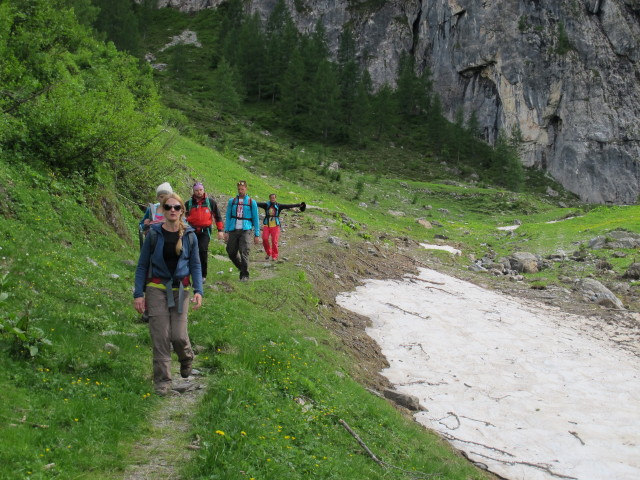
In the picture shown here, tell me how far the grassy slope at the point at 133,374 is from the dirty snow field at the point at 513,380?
1.65 meters

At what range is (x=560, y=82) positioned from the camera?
269 feet

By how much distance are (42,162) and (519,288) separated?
17.9 meters

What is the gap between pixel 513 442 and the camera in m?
8.81

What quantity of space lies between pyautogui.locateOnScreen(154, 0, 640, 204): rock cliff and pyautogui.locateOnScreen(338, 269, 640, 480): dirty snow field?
7386 centimetres

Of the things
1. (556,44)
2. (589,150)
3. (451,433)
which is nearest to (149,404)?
(451,433)

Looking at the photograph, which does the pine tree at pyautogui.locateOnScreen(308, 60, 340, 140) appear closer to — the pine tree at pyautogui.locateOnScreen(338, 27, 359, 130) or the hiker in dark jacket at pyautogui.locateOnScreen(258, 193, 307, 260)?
the pine tree at pyautogui.locateOnScreen(338, 27, 359, 130)

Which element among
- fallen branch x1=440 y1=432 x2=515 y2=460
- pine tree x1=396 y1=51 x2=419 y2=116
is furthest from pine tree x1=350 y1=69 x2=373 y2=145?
fallen branch x1=440 y1=432 x2=515 y2=460

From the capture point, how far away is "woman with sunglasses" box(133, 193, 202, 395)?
6.13 metres

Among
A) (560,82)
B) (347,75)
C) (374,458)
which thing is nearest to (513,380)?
(374,458)

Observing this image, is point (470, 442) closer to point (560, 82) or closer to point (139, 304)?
point (139, 304)

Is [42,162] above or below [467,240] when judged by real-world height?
above

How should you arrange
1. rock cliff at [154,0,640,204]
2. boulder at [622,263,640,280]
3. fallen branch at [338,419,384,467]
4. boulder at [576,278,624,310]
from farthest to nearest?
rock cliff at [154,0,640,204], boulder at [622,263,640,280], boulder at [576,278,624,310], fallen branch at [338,419,384,467]

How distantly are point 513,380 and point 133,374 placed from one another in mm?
8828

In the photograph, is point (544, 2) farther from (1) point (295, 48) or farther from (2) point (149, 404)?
(2) point (149, 404)
